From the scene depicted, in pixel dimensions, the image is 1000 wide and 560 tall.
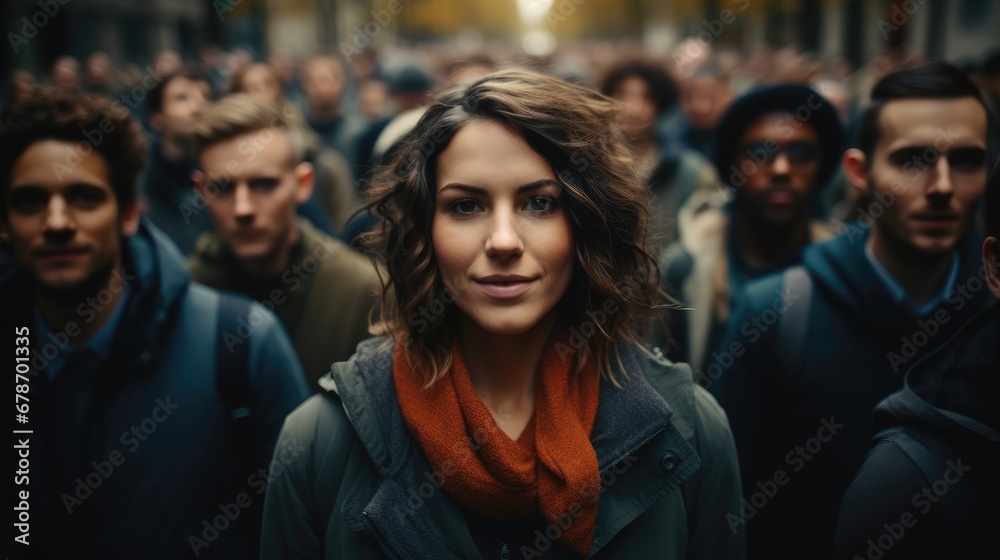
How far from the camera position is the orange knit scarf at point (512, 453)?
196 cm

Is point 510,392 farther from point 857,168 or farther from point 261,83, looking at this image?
point 261,83

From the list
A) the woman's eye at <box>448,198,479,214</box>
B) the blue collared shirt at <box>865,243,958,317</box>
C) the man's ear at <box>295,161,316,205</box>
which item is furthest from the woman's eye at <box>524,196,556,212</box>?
the man's ear at <box>295,161,316,205</box>

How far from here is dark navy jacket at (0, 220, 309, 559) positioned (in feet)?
8.80

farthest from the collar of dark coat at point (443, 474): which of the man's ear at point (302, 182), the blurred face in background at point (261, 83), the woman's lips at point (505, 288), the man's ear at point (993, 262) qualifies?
the blurred face in background at point (261, 83)

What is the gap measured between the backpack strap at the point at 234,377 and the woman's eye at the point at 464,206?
4.07 ft

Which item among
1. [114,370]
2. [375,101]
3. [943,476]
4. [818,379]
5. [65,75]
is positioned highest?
[65,75]

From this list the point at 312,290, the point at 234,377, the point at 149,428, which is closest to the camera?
the point at 149,428

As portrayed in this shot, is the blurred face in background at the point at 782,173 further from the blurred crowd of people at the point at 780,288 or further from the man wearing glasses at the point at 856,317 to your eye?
the man wearing glasses at the point at 856,317

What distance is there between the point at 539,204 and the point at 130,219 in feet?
5.98

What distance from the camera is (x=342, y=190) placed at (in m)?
6.43

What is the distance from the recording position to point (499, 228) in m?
2.00

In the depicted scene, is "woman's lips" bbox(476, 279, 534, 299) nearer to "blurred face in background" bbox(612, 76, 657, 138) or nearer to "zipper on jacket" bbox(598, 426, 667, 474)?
"zipper on jacket" bbox(598, 426, 667, 474)

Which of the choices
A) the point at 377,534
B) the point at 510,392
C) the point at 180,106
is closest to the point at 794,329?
the point at 510,392

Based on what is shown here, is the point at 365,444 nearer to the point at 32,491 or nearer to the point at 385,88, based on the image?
the point at 32,491
